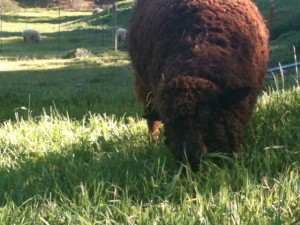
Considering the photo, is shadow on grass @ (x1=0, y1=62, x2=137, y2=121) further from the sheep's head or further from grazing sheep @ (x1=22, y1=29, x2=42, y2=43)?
grazing sheep @ (x1=22, y1=29, x2=42, y2=43)

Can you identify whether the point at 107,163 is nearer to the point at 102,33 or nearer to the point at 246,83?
the point at 246,83

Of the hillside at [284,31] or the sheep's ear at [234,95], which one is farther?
the hillside at [284,31]

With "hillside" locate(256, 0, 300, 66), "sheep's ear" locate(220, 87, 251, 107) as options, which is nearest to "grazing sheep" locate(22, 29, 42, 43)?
"hillside" locate(256, 0, 300, 66)

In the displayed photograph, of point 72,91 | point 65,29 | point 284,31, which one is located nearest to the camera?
point 72,91

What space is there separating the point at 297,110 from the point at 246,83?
0.53 metres

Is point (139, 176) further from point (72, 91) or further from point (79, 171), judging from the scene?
point (72, 91)

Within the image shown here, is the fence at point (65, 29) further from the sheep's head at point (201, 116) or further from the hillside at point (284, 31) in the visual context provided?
the sheep's head at point (201, 116)

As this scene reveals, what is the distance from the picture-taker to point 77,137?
19.7 ft

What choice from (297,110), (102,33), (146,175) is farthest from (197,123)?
(102,33)

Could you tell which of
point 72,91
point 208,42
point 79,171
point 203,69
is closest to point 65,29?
point 72,91

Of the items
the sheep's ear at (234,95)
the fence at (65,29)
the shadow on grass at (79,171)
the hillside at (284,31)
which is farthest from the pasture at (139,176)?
the fence at (65,29)

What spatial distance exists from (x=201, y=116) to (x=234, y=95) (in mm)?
316

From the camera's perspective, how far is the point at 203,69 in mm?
4859

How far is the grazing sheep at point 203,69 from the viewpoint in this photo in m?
4.64
